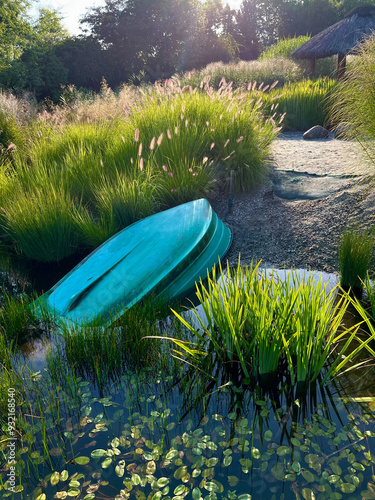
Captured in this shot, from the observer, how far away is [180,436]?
163 centimetres

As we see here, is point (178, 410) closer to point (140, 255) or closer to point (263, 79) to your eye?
point (140, 255)

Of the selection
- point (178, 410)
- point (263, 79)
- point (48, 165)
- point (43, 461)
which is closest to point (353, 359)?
point (178, 410)

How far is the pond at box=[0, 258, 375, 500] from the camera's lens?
142 centimetres

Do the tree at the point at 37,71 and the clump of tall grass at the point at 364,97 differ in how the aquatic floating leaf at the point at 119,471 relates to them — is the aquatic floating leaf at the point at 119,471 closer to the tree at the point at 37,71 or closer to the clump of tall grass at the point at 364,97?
the clump of tall grass at the point at 364,97

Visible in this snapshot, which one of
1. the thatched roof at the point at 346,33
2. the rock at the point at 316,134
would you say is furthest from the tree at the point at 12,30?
the rock at the point at 316,134

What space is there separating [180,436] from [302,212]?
2907 millimetres

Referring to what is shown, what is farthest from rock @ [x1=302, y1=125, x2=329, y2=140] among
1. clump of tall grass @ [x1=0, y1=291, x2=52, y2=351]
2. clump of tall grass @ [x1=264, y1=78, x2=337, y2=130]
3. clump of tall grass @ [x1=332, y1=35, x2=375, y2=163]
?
clump of tall grass @ [x1=0, y1=291, x2=52, y2=351]

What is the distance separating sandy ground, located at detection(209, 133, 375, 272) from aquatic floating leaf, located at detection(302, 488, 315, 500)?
181cm

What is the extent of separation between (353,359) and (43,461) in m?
1.56

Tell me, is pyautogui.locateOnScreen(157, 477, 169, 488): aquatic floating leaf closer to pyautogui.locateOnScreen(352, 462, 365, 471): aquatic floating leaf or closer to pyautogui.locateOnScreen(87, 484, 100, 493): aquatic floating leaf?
pyautogui.locateOnScreen(87, 484, 100, 493): aquatic floating leaf

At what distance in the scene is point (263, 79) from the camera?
12.3 metres

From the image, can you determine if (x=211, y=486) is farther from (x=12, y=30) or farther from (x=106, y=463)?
(x=12, y=30)

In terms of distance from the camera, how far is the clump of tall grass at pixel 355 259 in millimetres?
2701

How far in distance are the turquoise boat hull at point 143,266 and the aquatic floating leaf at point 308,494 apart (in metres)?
1.35
